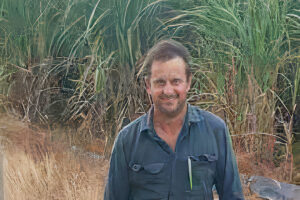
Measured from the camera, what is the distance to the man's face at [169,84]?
2277 mm

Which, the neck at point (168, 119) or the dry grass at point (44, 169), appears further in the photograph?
the dry grass at point (44, 169)

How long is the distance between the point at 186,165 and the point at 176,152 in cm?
9

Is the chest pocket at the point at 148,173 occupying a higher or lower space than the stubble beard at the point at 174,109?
lower

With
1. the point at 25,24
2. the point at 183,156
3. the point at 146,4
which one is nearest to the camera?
the point at 183,156

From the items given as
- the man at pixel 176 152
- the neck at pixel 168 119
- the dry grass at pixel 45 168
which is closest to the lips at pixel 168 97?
the man at pixel 176 152

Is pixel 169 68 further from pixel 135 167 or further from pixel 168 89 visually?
pixel 135 167

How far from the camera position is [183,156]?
2.30m

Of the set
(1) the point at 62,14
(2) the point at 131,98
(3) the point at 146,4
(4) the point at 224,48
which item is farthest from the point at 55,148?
(4) the point at 224,48

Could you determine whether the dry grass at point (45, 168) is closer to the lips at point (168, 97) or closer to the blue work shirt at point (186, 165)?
the blue work shirt at point (186, 165)

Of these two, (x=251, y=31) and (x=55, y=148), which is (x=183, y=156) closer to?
(x=251, y=31)

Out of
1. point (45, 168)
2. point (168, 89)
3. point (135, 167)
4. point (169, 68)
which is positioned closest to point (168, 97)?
point (168, 89)

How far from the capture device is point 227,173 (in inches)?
90.3

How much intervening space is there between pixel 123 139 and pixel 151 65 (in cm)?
43

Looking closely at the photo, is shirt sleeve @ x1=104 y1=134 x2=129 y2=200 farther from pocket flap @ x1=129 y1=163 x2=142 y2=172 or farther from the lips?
the lips
